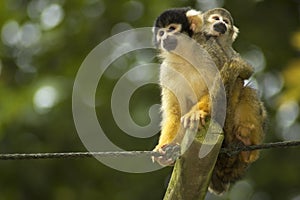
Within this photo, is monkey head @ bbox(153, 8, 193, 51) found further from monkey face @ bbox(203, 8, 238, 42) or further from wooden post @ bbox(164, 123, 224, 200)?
wooden post @ bbox(164, 123, 224, 200)

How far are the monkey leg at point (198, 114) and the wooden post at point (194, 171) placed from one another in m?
0.14

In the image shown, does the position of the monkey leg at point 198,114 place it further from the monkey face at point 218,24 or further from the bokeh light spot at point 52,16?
the bokeh light spot at point 52,16

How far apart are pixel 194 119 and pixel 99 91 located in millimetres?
4776

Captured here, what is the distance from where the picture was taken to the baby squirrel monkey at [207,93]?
14.7 ft

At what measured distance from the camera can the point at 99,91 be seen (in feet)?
28.7

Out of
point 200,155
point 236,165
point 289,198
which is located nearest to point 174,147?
point 200,155

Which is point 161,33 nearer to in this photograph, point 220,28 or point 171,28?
point 171,28

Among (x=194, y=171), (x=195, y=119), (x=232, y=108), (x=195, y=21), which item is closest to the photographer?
(x=194, y=171)

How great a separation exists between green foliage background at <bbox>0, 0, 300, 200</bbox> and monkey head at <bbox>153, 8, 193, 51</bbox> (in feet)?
10.0

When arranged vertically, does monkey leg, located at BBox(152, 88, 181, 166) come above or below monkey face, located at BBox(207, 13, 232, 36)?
below

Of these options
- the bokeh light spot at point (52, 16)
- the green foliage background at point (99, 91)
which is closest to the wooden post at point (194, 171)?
the green foliage background at point (99, 91)

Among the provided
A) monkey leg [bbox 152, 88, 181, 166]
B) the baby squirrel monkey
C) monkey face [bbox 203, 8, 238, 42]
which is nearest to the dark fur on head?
the baby squirrel monkey

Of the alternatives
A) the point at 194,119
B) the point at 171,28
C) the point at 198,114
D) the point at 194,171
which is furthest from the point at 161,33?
the point at 194,171

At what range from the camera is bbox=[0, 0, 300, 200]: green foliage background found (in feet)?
28.0
